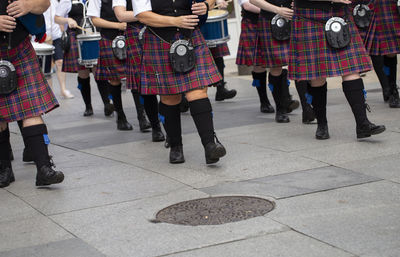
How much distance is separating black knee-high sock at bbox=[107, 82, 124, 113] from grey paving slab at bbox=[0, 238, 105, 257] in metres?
3.99

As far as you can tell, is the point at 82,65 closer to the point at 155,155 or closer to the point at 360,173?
the point at 155,155

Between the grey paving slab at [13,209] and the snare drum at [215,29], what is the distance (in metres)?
3.92

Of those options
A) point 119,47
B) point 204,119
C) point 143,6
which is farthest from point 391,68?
point 143,6

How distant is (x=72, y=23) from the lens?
932 centimetres

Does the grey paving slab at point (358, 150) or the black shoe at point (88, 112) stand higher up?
the grey paving slab at point (358, 150)

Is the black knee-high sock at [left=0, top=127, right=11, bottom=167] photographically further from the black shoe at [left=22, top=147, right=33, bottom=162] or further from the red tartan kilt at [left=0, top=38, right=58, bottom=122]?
the black shoe at [left=22, top=147, right=33, bottom=162]

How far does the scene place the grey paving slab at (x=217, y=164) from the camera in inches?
209

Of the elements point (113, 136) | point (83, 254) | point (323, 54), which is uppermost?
point (323, 54)

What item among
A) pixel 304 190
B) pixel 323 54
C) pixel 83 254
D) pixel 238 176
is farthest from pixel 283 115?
pixel 83 254

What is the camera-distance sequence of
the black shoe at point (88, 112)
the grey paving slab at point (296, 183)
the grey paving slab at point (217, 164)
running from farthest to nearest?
1. the black shoe at point (88, 112)
2. the grey paving slab at point (217, 164)
3. the grey paving slab at point (296, 183)

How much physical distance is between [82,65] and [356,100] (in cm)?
411

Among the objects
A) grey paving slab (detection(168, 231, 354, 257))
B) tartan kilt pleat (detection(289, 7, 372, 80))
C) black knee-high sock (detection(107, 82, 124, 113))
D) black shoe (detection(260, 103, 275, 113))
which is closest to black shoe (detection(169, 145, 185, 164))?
tartan kilt pleat (detection(289, 7, 372, 80))

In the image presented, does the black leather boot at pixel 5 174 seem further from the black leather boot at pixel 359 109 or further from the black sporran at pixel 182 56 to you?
the black leather boot at pixel 359 109

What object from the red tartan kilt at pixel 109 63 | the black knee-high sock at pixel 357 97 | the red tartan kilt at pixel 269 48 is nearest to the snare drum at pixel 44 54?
the red tartan kilt at pixel 109 63
